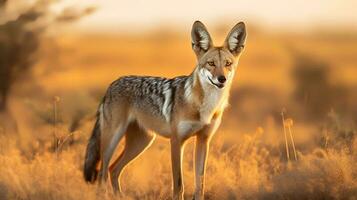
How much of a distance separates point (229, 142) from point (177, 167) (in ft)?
17.1

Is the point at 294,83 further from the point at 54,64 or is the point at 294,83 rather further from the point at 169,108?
the point at 169,108

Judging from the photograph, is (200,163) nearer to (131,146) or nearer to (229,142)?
(131,146)

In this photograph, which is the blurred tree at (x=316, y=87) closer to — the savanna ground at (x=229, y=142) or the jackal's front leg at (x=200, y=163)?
the savanna ground at (x=229, y=142)

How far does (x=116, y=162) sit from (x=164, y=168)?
718 mm

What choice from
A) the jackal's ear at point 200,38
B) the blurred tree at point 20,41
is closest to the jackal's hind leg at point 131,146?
the jackal's ear at point 200,38

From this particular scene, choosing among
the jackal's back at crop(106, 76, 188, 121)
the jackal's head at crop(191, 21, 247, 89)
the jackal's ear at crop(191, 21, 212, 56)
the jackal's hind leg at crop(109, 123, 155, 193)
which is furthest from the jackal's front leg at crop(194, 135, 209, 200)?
the jackal's hind leg at crop(109, 123, 155, 193)

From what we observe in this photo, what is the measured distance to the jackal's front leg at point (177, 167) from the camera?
30.7ft

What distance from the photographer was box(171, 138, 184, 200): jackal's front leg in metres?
9.37

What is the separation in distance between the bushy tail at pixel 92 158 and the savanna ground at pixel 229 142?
0.42ft

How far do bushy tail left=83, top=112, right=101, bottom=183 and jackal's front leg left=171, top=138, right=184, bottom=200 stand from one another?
1.33 metres

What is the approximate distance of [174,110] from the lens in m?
9.53

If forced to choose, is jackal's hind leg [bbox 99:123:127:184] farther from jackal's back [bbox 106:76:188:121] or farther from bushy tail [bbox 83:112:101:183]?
jackal's back [bbox 106:76:188:121]

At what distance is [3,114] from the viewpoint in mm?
17062

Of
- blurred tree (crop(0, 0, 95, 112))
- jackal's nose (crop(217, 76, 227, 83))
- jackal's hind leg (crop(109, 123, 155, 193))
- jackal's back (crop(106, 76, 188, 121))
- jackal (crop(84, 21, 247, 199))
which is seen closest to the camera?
jackal's nose (crop(217, 76, 227, 83))
